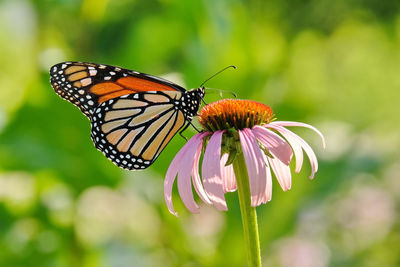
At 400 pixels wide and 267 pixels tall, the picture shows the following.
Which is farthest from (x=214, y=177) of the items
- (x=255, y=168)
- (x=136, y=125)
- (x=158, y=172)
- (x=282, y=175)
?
(x=158, y=172)

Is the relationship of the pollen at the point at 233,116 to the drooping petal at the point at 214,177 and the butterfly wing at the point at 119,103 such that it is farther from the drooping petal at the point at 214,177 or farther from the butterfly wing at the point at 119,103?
the butterfly wing at the point at 119,103

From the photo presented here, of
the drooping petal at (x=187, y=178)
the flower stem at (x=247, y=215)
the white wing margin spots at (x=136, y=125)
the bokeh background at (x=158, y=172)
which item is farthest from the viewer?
the bokeh background at (x=158, y=172)

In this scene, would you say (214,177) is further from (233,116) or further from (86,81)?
(86,81)

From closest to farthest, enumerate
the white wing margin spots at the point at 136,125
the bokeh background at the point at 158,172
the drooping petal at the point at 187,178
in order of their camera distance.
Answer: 1. the drooping petal at the point at 187,178
2. the white wing margin spots at the point at 136,125
3. the bokeh background at the point at 158,172

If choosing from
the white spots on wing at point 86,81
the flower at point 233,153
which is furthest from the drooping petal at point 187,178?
the white spots on wing at point 86,81

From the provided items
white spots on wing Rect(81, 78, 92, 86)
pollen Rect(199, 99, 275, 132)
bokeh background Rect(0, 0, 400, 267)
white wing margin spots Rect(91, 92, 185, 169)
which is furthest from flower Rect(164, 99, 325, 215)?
bokeh background Rect(0, 0, 400, 267)

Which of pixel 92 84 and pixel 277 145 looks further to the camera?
pixel 92 84

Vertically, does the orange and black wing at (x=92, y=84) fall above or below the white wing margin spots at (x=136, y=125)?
above

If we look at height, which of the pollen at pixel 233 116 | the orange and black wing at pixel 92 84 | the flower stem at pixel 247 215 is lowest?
A: the flower stem at pixel 247 215

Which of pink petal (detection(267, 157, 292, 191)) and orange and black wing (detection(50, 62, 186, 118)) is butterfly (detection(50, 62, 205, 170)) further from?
pink petal (detection(267, 157, 292, 191))
